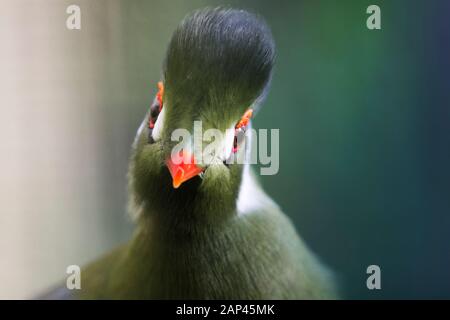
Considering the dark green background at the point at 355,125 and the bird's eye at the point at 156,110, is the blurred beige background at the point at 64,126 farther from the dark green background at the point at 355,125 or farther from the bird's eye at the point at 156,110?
the bird's eye at the point at 156,110

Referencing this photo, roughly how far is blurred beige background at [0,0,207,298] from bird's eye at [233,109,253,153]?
298 mm

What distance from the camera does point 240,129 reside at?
3.19ft

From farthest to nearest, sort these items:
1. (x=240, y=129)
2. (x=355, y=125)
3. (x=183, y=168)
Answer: (x=355, y=125), (x=240, y=129), (x=183, y=168)

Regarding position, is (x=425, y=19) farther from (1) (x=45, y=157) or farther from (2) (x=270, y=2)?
(1) (x=45, y=157)

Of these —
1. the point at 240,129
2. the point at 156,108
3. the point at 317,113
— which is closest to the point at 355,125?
the point at 317,113

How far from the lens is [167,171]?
3.12ft

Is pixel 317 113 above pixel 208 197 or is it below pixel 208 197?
above

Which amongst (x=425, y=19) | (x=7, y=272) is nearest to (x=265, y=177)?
(x=425, y=19)

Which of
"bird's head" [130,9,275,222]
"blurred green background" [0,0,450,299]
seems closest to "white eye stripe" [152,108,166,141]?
"bird's head" [130,9,275,222]

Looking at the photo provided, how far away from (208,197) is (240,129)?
135 millimetres

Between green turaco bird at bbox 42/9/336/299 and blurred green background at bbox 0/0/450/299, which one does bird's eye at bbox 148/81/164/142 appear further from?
blurred green background at bbox 0/0/450/299

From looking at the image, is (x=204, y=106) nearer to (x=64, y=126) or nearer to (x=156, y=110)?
(x=156, y=110)

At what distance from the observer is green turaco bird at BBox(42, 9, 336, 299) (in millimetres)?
920

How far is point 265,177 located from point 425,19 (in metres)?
0.50
